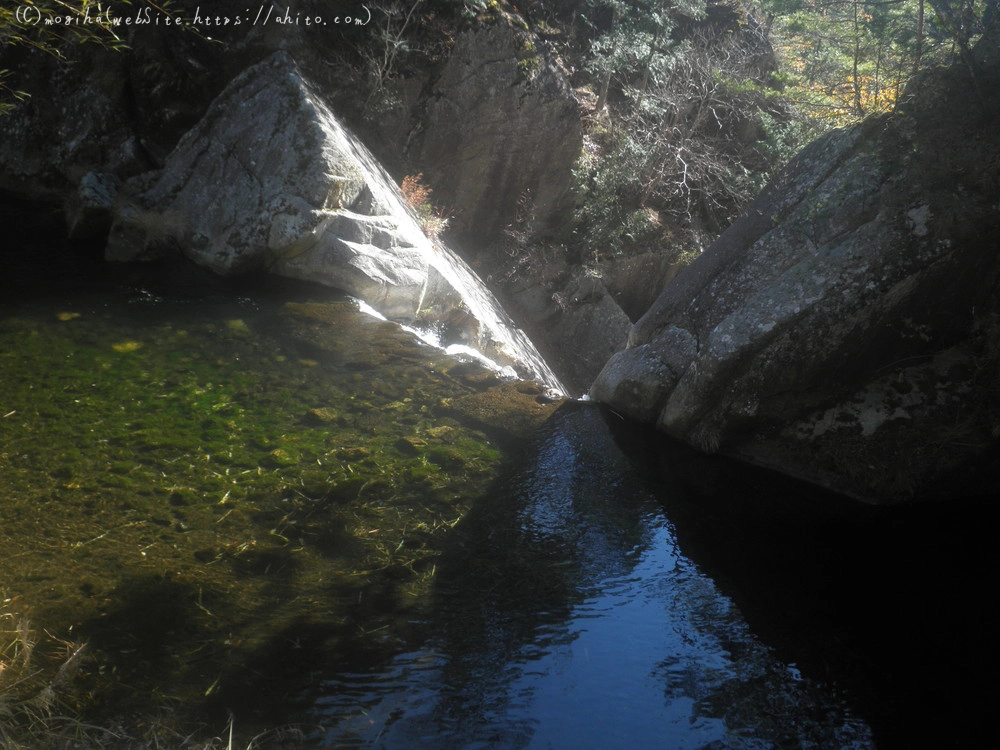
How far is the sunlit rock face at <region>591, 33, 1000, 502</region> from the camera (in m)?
7.08

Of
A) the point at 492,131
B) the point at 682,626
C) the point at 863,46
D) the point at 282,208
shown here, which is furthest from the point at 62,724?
the point at 863,46

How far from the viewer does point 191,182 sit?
32.6 ft

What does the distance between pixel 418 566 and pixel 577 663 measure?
1301 mm

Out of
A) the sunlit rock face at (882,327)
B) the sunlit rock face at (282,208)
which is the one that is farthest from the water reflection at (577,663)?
the sunlit rock face at (282,208)

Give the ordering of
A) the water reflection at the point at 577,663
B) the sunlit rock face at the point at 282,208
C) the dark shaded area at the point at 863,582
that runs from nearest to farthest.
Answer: the water reflection at the point at 577,663, the dark shaded area at the point at 863,582, the sunlit rock face at the point at 282,208

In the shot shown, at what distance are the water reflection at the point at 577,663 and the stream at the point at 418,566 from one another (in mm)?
18

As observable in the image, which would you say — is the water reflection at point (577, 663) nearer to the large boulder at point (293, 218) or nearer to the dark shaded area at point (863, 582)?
the dark shaded area at point (863, 582)

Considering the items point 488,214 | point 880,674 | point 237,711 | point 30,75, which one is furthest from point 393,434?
point 30,75

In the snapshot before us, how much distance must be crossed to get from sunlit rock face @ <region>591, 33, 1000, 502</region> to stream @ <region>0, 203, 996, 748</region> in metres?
0.50

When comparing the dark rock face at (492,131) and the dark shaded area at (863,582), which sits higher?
the dark rock face at (492,131)

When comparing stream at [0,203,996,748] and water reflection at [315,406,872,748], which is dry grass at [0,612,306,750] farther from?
water reflection at [315,406,872,748]

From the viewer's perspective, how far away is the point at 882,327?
7316 millimetres

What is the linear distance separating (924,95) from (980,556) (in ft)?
15.2

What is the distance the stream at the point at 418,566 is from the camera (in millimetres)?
3869
